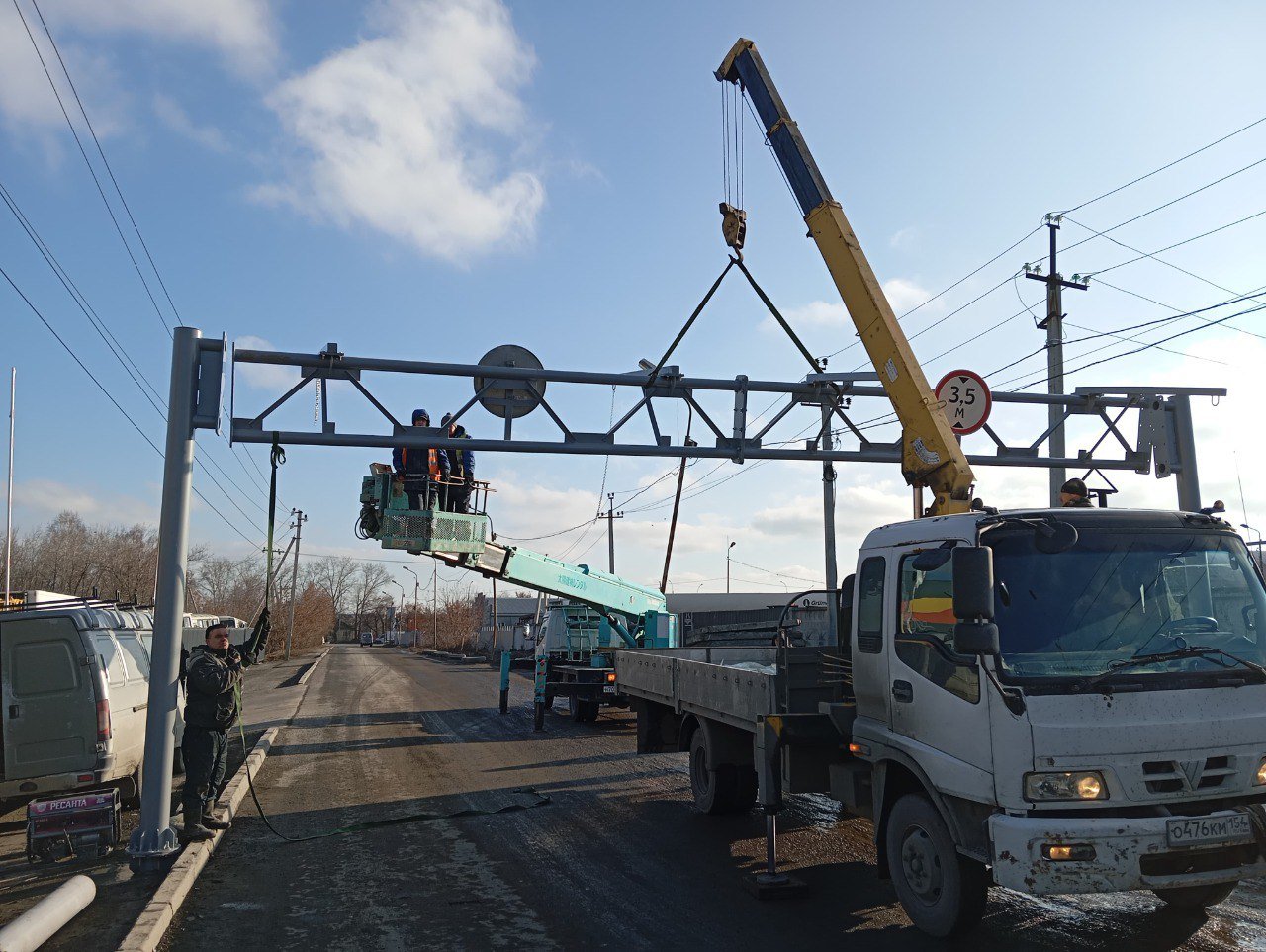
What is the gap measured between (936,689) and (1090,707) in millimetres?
882

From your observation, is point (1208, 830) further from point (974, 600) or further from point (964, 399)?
point (964, 399)

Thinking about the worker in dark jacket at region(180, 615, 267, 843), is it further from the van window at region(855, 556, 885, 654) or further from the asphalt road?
the van window at region(855, 556, 885, 654)

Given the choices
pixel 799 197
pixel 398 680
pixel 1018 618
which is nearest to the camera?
pixel 1018 618

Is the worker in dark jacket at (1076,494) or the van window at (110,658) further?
the van window at (110,658)

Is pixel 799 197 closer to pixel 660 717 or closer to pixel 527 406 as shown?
pixel 527 406

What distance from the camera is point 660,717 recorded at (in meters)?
10.2

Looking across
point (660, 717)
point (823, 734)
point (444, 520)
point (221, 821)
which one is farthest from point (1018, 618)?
point (444, 520)

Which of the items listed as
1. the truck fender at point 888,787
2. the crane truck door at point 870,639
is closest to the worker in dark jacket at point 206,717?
the crane truck door at point 870,639

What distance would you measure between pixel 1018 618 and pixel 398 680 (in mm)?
30272

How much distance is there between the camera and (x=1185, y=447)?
1172 centimetres

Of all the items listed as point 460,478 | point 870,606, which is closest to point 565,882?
point 870,606

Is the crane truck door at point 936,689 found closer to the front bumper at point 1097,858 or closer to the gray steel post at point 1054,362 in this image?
the front bumper at point 1097,858

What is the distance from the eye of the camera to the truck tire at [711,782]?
8.52 metres

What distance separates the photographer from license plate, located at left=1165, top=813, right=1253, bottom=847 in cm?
440
